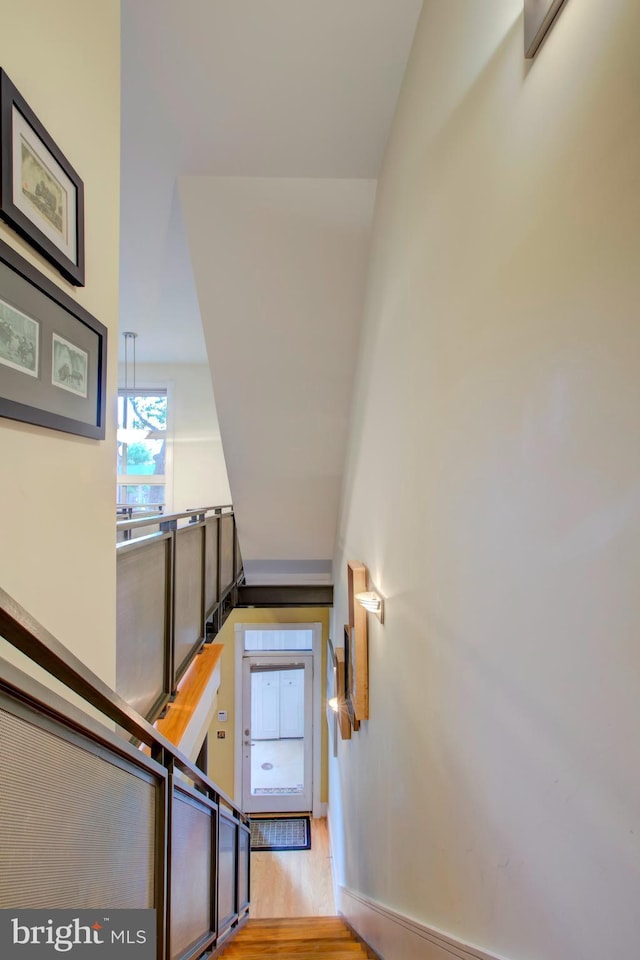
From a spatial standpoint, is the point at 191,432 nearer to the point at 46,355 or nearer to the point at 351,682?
the point at 351,682

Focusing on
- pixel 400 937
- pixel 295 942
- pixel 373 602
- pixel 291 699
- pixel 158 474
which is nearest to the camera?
pixel 400 937

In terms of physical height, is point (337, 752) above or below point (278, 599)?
below

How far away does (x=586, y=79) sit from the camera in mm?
686

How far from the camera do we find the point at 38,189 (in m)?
1.01

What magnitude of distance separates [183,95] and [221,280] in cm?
101

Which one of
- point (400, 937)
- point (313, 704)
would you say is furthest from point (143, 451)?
point (400, 937)

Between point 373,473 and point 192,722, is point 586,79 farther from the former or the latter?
point 192,722

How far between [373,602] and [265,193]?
2470 millimetres

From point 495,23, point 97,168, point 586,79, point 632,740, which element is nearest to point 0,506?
point 97,168

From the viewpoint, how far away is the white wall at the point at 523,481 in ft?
2.06

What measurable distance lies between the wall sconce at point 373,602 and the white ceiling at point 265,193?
1710 mm

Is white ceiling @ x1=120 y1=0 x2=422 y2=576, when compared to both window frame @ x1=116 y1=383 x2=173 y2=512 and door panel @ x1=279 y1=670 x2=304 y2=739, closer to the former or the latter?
window frame @ x1=116 y1=383 x2=173 y2=512

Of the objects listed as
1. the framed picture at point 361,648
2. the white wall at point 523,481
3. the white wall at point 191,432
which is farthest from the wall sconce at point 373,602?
the white wall at point 191,432

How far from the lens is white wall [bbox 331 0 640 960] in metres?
0.63
